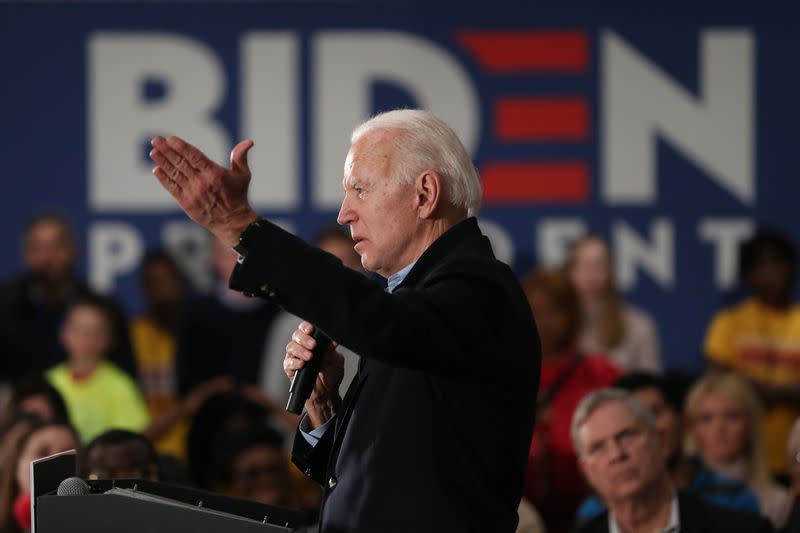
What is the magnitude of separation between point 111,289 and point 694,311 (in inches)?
117

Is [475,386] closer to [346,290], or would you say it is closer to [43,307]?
[346,290]

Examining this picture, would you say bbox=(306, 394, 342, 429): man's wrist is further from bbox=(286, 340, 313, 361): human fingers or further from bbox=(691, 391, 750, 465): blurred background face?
bbox=(691, 391, 750, 465): blurred background face

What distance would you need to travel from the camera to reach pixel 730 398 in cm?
507

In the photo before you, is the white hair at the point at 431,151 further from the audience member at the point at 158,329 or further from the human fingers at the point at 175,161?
the audience member at the point at 158,329

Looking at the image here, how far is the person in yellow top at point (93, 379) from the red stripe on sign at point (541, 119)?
2.46 m

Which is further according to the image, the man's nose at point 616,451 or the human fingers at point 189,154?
the man's nose at point 616,451

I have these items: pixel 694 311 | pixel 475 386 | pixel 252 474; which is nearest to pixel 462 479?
pixel 475 386

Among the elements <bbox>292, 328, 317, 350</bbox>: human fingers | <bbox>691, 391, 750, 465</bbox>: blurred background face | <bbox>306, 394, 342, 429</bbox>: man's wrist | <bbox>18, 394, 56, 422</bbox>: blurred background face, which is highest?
<bbox>292, 328, 317, 350</bbox>: human fingers

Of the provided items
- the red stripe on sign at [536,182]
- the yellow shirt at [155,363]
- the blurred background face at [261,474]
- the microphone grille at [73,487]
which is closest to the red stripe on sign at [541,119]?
the red stripe on sign at [536,182]

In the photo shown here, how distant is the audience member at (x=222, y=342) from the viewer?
6156mm

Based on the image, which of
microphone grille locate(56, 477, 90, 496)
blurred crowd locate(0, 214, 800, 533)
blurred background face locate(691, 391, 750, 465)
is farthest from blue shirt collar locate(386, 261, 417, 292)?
blurred background face locate(691, 391, 750, 465)

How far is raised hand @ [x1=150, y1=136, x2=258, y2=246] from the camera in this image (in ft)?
6.64

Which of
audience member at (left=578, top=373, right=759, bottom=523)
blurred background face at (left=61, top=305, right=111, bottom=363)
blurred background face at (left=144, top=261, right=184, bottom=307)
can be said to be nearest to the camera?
audience member at (left=578, top=373, right=759, bottom=523)

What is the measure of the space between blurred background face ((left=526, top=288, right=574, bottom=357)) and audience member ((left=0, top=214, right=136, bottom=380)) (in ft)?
5.75
